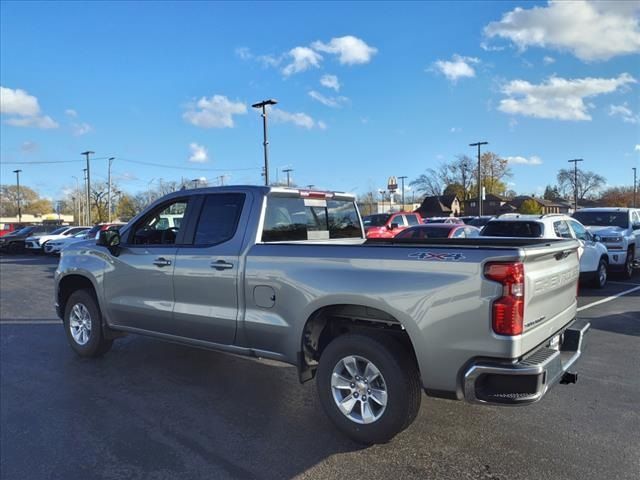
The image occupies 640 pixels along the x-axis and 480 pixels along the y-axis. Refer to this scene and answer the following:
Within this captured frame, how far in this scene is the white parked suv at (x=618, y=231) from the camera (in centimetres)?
1252

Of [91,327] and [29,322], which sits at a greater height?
[91,327]

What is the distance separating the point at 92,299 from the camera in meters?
5.90

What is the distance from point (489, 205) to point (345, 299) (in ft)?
324

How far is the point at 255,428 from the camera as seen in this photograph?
402 centimetres

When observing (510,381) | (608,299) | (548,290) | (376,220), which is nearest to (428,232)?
(608,299)

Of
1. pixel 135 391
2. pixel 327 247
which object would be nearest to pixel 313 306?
pixel 327 247

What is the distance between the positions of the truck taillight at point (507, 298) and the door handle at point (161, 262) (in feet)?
10.3

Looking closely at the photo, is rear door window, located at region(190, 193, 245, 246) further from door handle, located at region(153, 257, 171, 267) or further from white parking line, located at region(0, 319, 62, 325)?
white parking line, located at region(0, 319, 62, 325)

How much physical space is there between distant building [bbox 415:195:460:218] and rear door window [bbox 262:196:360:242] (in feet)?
262

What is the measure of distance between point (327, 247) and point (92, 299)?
347 centimetres

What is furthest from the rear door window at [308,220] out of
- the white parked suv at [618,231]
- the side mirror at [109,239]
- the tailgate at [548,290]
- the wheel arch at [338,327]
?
the white parked suv at [618,231]

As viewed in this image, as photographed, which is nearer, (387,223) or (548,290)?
(548,290)

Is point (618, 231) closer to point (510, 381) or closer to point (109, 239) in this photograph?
point (510, 381)

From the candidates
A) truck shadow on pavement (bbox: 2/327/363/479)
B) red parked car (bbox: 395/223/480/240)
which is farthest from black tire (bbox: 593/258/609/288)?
truck shadow on pavement (bbox: 2/327/363/479)
